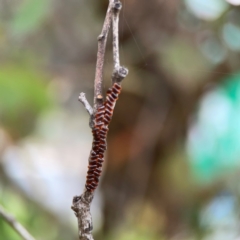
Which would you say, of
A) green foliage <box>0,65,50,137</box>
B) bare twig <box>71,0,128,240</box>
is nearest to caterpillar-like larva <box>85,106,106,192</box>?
bare twig <box>71,0,128,240</box>

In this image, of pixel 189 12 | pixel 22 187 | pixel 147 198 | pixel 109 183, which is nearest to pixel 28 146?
pixel 22 187

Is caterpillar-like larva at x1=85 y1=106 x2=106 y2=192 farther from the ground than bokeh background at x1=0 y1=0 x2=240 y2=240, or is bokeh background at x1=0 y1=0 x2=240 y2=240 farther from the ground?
bokeh background at x1=0 y1=0 x2=240 y2=240

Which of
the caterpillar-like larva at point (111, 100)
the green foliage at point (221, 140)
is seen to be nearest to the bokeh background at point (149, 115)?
the green foliage at point (221, 140)

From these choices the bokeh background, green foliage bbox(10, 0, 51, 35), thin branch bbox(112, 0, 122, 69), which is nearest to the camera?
thin branch bbox(112, 0, 122, 69)

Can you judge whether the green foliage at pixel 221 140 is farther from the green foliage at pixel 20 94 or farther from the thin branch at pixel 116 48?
the thin branch at pixel 116 48

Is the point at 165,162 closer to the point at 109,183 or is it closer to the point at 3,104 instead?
the point at 109,183

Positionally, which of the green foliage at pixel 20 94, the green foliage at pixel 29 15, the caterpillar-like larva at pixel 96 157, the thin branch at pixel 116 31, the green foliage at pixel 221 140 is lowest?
the caterpillar-like larva at pixel 96 157

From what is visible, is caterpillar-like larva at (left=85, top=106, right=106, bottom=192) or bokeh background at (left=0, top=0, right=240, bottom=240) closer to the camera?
caterpillar-like larva at (left=85, top=106, right=106, bottom=192)

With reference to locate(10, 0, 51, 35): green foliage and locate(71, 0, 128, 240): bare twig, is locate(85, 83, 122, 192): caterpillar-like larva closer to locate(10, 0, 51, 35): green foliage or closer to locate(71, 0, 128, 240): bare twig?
locate(71, 0, 128, 240): bare twig
